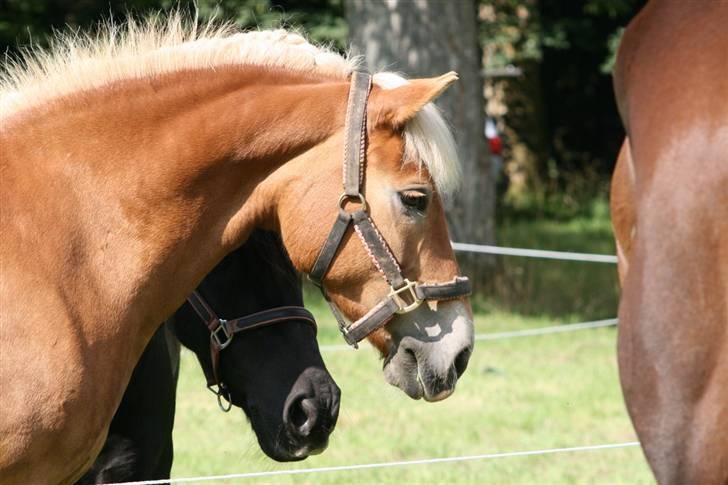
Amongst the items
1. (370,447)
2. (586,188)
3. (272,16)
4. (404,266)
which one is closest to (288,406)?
(404,266)

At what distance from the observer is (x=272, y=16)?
48.2ft

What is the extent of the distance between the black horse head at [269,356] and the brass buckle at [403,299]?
548 mm

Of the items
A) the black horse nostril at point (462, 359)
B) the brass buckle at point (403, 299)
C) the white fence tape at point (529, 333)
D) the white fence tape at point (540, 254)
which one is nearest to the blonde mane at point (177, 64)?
the brass buckle at point (403, 299)

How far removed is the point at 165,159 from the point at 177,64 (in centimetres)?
31

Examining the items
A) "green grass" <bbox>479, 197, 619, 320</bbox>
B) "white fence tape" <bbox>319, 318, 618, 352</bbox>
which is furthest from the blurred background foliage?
"white fence tape" <bbox>319, 318, 618, 352</bbox>

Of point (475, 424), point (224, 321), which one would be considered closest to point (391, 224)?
point (224, 321)

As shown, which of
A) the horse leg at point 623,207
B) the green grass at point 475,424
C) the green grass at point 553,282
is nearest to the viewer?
the horse leg at point 623,207

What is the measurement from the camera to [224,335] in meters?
3.80

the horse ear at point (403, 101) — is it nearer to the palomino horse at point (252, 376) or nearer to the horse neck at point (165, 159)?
the horse neck at point (165, 159)

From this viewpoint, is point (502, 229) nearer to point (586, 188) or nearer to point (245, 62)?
point (586, 188)

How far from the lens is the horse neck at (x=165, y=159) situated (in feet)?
10.8

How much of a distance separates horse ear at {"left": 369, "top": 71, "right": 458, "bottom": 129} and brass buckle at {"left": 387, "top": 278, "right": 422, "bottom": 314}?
459 mm

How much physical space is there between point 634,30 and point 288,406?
5.22 feet

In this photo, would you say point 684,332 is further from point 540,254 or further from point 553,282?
point 553,282
